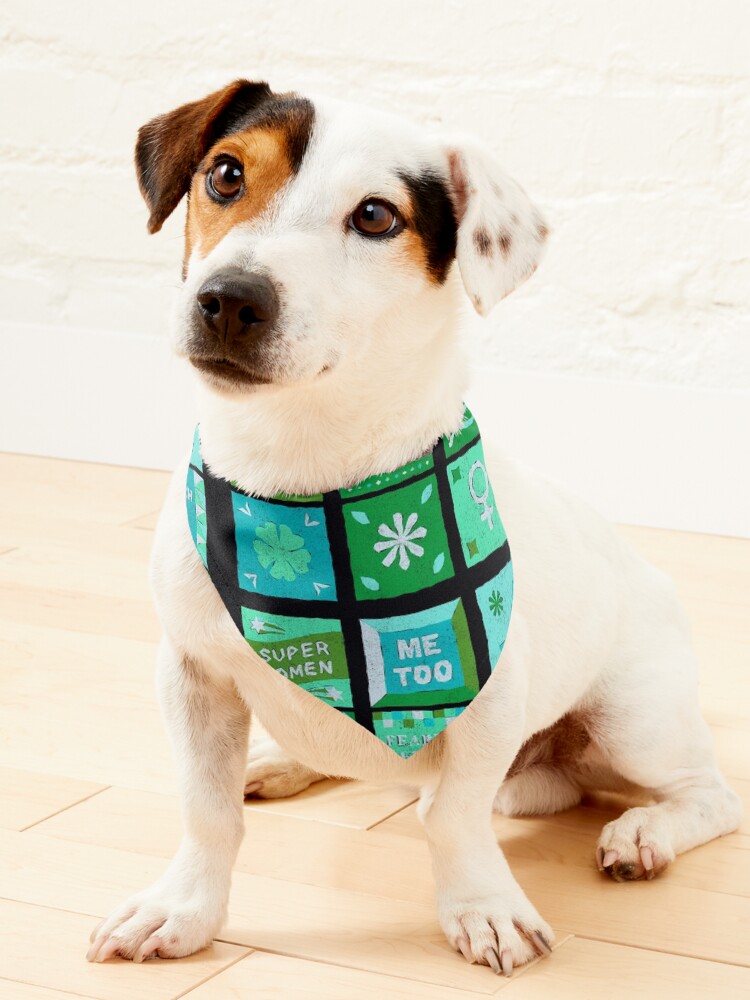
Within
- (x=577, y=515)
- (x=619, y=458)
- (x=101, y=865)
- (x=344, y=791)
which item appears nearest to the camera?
(x=101, y=865)

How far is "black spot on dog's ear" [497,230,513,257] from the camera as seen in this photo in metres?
1.39

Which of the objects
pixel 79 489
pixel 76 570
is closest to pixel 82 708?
pixel 76 570

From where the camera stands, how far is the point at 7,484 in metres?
3.23

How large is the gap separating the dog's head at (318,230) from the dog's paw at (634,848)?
64 centimetres

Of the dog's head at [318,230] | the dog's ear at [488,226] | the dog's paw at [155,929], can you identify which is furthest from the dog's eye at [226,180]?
the dog's paw at [155,929]

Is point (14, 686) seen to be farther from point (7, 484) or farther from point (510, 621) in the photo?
point (7, 484)

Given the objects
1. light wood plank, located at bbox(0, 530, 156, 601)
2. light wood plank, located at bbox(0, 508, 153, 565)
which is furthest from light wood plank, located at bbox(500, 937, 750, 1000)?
light wood plank, located at bbox(0, 508, 153, 565)

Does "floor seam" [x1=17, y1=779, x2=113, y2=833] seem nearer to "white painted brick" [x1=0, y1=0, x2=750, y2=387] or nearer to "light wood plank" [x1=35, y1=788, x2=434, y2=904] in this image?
"light wood plank" [x1=35, y1=788, x2=434, y2=904]

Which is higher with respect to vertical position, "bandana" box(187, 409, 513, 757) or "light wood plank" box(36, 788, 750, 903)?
"bandana" box(187, 409, 513, 757)

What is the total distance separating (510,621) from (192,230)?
54 cm

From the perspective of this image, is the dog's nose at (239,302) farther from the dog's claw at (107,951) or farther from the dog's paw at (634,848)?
the dog's paw at (634,848)

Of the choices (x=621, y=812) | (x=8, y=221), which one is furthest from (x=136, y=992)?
(x=8, y=221)

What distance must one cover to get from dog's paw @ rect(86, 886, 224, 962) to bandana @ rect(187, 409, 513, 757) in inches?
10.1

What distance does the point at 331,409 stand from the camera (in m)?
1.39
